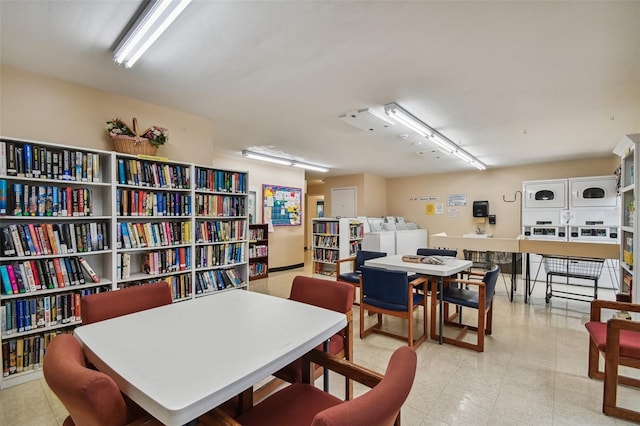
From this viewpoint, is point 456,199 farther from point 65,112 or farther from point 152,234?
point 65,112

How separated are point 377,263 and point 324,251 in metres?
3.40

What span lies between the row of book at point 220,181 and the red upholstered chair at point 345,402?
268 centimetres

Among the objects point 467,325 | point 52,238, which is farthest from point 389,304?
point 52,238

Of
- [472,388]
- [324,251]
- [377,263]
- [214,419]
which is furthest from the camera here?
[324,251]

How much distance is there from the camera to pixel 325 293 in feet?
6.54

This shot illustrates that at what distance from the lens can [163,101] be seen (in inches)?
129

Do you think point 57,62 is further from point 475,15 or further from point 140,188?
point 475,15

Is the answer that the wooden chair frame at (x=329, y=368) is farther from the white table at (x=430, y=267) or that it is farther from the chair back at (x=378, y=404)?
the white table at (x=430, y=267)

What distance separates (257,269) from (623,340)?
201 inches

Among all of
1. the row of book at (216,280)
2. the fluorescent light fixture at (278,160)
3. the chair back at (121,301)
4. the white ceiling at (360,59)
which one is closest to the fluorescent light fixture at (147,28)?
the white ceiling at (360,59)

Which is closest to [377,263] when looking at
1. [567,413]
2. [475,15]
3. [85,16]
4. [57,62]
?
[567,413]

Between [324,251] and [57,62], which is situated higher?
[57,62]

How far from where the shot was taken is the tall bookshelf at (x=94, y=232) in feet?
7.69

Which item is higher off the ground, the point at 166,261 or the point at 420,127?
the point at 420,127
